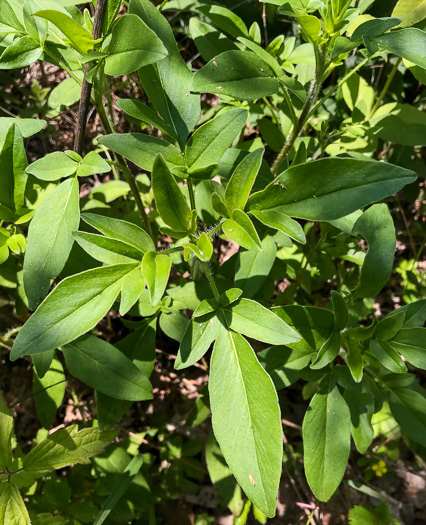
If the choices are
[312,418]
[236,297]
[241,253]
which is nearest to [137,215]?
[241,253]

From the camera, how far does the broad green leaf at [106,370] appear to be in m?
1.55

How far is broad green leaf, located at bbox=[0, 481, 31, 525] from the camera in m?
1.47

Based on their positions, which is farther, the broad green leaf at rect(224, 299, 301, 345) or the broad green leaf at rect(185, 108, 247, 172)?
the broad green leaf at rect(185, 108, 247, 172)

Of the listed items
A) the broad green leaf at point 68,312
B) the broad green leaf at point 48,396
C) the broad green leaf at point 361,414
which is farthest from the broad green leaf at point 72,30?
the broad green leaf at point 361,414

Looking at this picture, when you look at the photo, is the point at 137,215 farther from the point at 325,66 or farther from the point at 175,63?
the point at 325,66

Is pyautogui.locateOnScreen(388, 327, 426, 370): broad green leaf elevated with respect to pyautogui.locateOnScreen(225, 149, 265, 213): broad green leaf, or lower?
lower

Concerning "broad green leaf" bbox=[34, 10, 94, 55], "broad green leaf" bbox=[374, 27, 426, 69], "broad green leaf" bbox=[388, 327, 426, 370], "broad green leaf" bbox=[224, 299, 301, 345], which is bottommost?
"broad green leaf" bbox=[388, 327, 426, 370]

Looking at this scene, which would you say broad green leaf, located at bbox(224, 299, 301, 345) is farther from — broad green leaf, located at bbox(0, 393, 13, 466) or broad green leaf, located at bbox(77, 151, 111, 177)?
broad green leaf, located at bbox(0, 393, 13, 466)

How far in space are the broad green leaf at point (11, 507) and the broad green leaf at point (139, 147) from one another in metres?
1.16

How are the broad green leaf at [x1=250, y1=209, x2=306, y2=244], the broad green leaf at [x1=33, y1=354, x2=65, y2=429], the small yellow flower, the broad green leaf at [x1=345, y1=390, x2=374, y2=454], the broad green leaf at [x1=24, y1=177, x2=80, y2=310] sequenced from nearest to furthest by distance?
1. the broad green leaf at [x1=250, y1=209, x2=306, y2=244]
2. the broad green leaf at [x1=24, y1=177, x2=80, y2=310]
3. the broad green leaf at [x1=345, y1=390, x2=374, y2=454]
4. the broad green leaf at [x1=33, y1=354, x2=65, y2=429]
5. the small yellow flower

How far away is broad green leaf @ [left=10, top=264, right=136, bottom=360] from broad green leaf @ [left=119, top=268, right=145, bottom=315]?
42mm

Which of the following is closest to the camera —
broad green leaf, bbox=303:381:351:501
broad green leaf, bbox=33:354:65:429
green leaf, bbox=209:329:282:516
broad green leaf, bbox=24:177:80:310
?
green leaf, bbox=209:329:282:516

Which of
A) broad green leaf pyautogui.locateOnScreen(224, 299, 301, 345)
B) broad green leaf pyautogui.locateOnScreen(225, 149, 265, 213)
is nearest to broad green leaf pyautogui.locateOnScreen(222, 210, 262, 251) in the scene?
broad green leaf pyautogui.locateOnScreen(225, 149, 265, 213)

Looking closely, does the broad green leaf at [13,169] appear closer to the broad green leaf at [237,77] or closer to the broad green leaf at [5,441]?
the broad green leaf at [237,77]
